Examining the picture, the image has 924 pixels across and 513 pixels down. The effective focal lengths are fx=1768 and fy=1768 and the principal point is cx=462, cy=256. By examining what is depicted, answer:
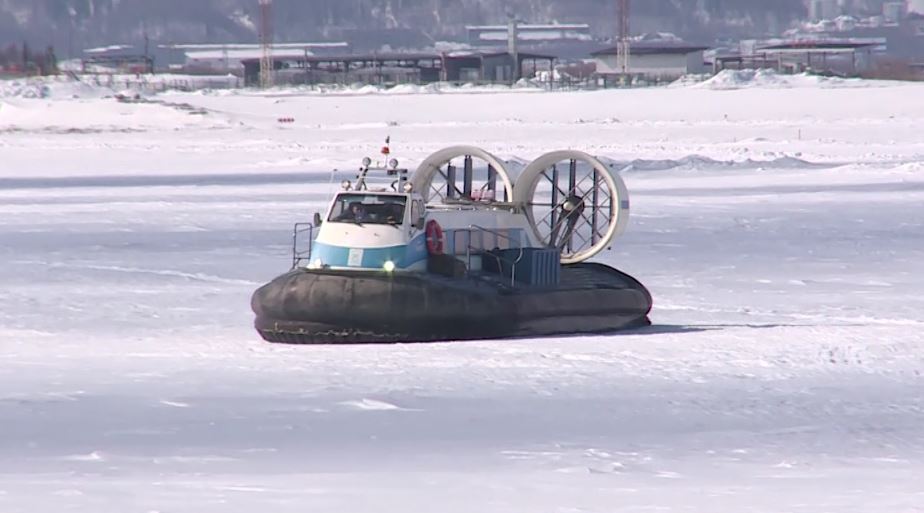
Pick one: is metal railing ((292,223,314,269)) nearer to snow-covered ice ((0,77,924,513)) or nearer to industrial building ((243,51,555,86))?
snow-covered ice ((0,77,924,513))

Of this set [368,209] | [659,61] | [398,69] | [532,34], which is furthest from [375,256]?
[532,34]

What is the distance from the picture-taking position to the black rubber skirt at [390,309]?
10523mm

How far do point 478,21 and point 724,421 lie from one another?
16835 cm

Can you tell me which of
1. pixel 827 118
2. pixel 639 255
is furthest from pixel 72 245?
pixel 827 118

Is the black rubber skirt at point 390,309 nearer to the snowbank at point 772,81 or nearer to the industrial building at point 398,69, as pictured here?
the snowbank at point 772,81

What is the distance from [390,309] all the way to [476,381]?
1.49 m

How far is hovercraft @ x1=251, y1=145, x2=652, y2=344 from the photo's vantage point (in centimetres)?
1056

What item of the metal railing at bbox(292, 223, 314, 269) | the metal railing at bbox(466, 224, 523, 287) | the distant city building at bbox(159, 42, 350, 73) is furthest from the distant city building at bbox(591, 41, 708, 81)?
the metal railing at bbox(466, 224, 523, 287)

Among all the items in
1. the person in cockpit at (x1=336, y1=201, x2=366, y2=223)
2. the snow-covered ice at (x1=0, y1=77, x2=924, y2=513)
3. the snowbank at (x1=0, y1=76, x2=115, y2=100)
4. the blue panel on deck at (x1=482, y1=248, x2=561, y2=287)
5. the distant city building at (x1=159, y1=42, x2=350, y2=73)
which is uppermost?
the person in cockpit at (x1=336, y1=201, x2=366, y2=223)

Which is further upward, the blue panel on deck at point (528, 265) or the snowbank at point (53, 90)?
the blue panel on deck at point (528, 265)

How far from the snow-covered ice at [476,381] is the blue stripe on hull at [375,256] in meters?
0.63

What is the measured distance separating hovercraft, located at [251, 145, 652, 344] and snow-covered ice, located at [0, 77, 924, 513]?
25cm

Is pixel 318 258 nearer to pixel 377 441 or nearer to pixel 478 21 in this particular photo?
pixel 377 441

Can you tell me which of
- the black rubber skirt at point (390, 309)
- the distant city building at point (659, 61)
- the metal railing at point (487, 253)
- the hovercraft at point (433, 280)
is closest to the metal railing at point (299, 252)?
the hovercraft at point (433, 280)
